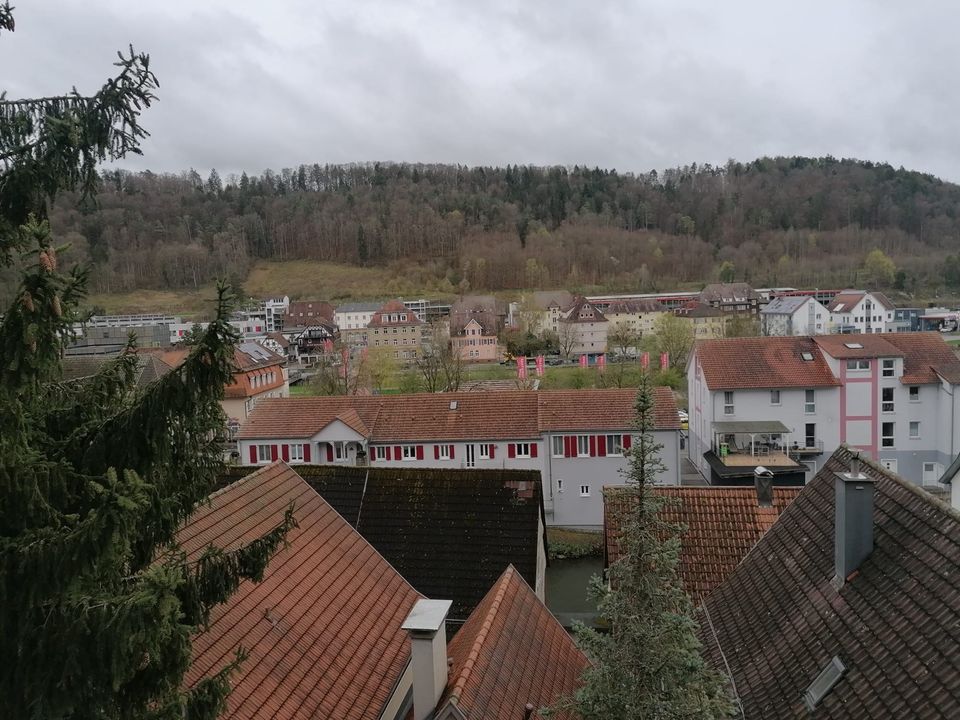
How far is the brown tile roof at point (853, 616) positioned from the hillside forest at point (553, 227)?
5134 inches

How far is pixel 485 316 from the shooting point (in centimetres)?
9331

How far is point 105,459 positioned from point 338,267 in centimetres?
15867

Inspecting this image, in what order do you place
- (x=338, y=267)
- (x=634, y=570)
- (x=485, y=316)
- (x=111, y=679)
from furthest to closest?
(x=338, y=267), (x=485, y=316), (x=634, y=570), (x=111, y=679)

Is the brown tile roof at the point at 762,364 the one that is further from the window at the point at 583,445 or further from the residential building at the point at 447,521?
the residential building at the point at 447,521

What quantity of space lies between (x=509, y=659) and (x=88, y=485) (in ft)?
18.7

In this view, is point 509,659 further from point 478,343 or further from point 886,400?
point 478,343

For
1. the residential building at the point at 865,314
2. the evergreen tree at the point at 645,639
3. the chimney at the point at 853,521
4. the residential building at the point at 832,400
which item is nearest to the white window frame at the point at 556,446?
the residential building at the point at 832,400

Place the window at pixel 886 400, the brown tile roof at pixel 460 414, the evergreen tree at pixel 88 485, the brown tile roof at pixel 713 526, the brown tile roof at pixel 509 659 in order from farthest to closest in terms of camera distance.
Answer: the window at pixel 886 400 → the brown tile roof at pixel 460 414 → the brown tile roof at pixel 713 526 → the brown tile roof at pixel 509 659 → the evergreen tree at pixel 88 485

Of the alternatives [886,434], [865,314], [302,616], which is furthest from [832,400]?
[865,314]

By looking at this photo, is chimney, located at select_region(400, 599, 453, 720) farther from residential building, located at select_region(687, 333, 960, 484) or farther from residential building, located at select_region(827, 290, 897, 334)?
residential building, located at select_region(827, 290, 897, 334)

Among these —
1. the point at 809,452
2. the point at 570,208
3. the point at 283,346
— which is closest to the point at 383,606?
the point at 809,452

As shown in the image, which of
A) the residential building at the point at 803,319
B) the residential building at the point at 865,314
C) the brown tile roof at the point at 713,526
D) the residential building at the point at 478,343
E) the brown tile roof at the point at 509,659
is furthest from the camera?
the residential building at the point at 478,343

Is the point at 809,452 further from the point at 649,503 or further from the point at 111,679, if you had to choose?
the point at 111,679

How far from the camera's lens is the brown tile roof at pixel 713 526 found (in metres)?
10.9
